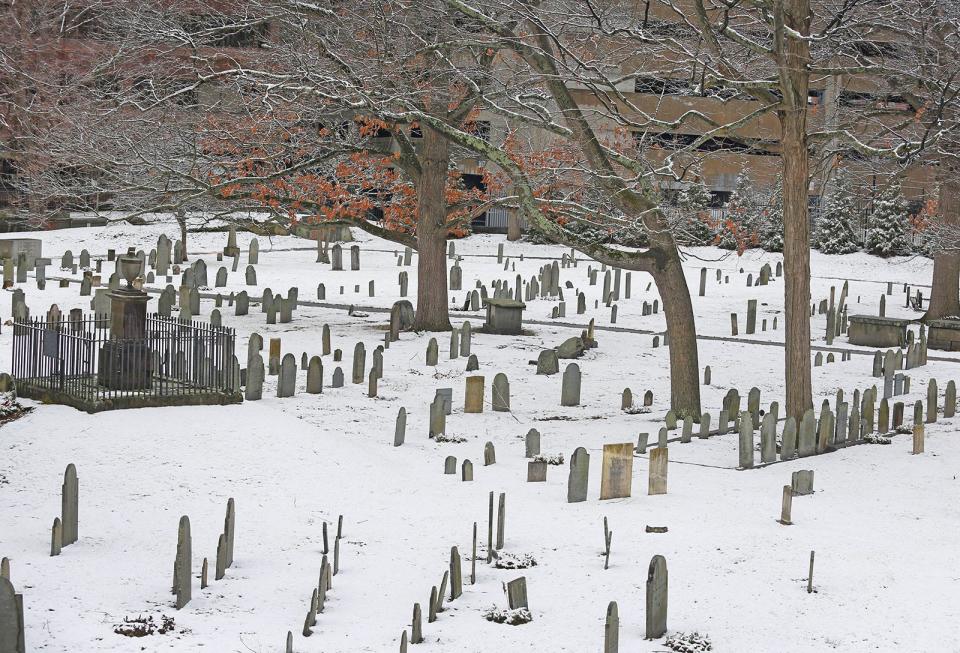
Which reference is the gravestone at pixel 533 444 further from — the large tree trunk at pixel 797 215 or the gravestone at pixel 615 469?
the large tree trunk at pixel 797 215

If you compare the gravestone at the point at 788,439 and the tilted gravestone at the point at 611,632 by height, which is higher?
the gravestone at the point at 788,439

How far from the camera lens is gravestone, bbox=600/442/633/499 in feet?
38.8

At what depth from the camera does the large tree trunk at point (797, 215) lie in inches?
560

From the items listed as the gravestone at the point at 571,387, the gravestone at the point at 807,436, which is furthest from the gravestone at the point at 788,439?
the gravestone at the point at 571,387

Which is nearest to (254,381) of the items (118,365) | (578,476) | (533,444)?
(118,365)

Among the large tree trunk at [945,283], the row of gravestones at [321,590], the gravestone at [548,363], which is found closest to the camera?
the row of gravestones at [321,590]

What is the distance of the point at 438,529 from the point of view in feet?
35.8

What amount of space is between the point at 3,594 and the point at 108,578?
1.83 m

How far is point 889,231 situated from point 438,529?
34.3 metres

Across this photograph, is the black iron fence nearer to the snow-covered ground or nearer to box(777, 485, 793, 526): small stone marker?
the snow-covered ground

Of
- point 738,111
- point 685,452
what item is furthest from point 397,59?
point 738,111

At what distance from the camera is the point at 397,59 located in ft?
57.5

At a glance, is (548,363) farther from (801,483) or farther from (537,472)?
(801,483)

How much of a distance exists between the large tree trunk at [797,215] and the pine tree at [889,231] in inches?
1123
